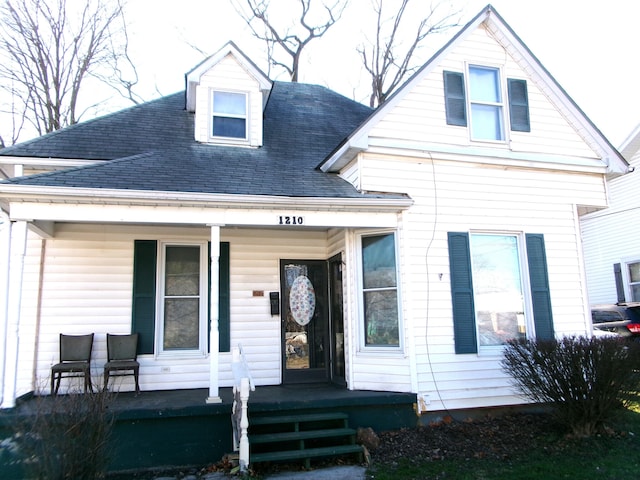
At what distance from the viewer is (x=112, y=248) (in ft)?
25.2

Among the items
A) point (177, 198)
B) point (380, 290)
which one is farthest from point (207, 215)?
point (380, 290)

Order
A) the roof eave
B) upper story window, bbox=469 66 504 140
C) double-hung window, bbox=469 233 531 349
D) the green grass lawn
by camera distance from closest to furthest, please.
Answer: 1. the green grass lawn
2. the roof eave
3. double-hung window, bbox=469 233 531 349
4. upper story window, bbox=469 66 504 140

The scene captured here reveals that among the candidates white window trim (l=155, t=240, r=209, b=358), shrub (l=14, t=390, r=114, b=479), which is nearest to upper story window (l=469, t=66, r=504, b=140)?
white window trim (l=155, t=240, r=209, b=358)

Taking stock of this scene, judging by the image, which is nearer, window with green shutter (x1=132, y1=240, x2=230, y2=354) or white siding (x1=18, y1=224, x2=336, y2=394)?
white siding (x1=18, y1=224, x2=336, y2=394)

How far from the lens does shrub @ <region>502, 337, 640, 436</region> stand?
5.96 metres

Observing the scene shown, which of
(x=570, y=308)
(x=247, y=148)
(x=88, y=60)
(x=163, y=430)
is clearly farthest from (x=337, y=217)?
(x=88, y=60)

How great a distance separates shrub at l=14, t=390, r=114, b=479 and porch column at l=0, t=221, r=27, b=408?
1.63m

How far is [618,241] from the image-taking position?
14.2 meters

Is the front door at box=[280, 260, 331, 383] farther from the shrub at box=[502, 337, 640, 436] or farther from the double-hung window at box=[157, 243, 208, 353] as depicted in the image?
the shrub at box=[502, 337, 640, 436]

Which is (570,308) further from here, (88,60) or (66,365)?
(88,60)

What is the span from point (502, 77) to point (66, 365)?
842cm

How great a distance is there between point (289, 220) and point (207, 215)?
115cm

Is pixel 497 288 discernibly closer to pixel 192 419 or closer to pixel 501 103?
pixel 501 103

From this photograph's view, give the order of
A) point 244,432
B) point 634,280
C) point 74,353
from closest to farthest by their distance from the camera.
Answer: point 244,432 < point 74,353 < point 634,280
